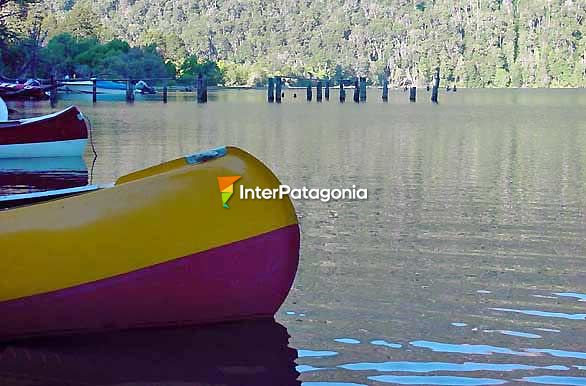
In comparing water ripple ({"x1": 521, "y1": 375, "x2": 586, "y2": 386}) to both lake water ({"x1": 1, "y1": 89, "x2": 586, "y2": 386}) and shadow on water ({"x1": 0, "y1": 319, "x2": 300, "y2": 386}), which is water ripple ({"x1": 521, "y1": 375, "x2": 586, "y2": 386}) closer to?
lake water ({"x1": 1, "y1": 89, "x2": 586, "y2": 386})

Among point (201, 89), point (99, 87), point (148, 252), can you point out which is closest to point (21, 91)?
point (201, 89)

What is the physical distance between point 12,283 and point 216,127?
3712 cm

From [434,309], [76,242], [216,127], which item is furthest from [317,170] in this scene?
[216,127]

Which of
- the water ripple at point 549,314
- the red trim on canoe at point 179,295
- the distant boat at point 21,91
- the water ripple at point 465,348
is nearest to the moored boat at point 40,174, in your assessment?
the red trim on canoe at point 179,295

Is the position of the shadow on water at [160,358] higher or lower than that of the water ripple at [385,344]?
lower

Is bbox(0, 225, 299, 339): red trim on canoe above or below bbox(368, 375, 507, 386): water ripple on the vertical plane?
above

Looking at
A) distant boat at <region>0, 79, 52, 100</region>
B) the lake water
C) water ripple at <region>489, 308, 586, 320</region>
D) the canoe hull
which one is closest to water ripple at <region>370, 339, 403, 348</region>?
the lake water

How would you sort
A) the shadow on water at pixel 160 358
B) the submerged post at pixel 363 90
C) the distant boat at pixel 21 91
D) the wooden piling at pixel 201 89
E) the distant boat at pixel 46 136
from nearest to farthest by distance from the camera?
the shadow on water at pixel 160 358 < the distant boat at pixel 46 136 < the distant boat at pixel 21 91 < the wooden piling at pixel 201 89 < the submerged post at pixel 363 90

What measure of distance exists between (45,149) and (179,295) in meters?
18.2

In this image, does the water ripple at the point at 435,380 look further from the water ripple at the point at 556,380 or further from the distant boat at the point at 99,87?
the distant boat at the point at 99,87

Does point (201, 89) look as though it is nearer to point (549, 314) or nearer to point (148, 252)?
point (549, 314)

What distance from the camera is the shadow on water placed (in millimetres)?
8195

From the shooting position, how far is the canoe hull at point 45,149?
25625 mm

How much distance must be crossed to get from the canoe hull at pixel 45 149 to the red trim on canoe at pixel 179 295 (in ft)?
56.3
